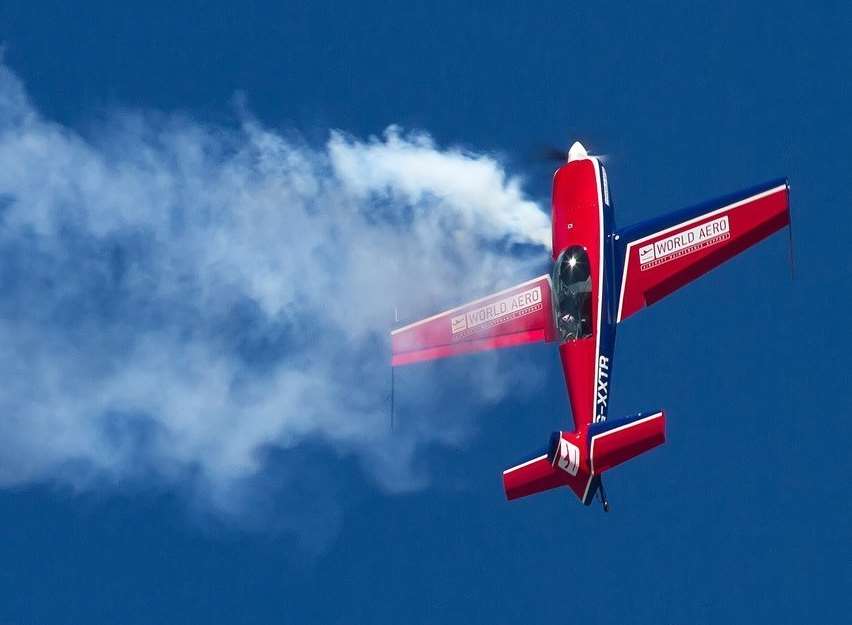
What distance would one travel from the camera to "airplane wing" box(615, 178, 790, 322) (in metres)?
46.7

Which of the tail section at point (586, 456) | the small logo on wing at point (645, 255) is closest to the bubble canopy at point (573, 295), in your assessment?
the small logo on wing at point (645, 255)

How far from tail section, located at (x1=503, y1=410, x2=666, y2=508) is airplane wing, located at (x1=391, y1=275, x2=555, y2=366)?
14.6ft

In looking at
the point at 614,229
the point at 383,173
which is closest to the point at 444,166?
the point at 383,173

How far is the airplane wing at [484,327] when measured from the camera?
155 ft

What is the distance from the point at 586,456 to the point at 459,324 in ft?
22.2

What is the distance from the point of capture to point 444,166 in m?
49.8

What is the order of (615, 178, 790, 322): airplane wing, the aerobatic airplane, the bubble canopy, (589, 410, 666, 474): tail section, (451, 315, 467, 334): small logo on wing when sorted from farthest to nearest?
(451, 315, 467, 334): small logo on wing < (615, 178, 790, 322): airplane wing < the bubble canopy < the aerobatic airplane < (589, 410, 666, 474): tail section

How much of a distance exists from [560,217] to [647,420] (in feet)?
23.6

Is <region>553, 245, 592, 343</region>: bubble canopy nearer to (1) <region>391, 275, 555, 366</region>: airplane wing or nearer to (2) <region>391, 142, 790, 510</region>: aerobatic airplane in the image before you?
(2) <region>391, 142, 790, 510</region>: aerobatic airplane

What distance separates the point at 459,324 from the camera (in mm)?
48094

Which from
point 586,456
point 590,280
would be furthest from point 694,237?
point 586,456

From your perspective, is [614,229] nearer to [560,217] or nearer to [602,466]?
[560,217]

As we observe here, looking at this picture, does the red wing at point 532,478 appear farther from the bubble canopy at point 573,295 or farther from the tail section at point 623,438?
the bubble canopy at point 573,295

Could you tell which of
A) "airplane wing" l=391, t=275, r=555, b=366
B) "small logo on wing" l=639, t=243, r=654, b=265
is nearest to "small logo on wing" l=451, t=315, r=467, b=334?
"airplane wing" l=391, t=275, r=555, b=366
